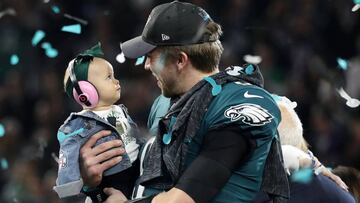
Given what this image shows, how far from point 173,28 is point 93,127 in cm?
51

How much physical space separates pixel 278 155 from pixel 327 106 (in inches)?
128

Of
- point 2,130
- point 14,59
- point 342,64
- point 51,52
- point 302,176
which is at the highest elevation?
point 302,176

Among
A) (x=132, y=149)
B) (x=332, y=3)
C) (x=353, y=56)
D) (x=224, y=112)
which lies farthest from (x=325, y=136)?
(x=224, y=112)

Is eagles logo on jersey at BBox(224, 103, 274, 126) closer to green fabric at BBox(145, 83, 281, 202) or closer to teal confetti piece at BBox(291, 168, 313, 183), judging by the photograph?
green fabric at BBox(145, 83, 281, 202)

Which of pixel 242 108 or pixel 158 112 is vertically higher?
pixel 242 108

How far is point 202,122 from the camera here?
262 centimetres

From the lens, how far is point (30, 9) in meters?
7.27

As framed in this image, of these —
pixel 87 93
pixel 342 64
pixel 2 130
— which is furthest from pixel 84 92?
pixel 2 130

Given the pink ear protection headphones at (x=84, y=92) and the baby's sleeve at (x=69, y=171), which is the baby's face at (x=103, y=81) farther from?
the baby's sleeve at (x=69, y=171)

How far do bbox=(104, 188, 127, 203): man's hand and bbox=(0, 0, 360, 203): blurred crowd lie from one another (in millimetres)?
2428

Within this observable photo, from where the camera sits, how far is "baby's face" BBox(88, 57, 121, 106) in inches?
122

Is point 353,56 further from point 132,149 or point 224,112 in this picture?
point 224,112

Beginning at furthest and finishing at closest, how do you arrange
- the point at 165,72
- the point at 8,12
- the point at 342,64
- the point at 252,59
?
1. the point at 8,12
2. the point at 252,59
3. the point at 342,64
4. the point at 165,72

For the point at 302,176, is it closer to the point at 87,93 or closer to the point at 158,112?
the point at 158,112
